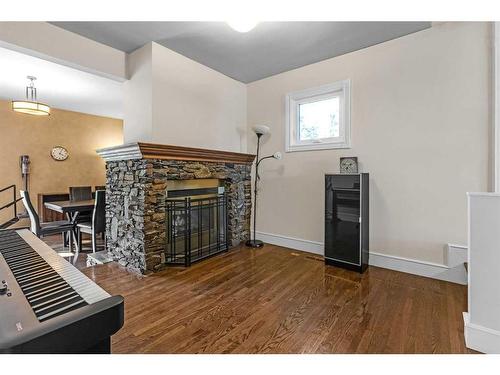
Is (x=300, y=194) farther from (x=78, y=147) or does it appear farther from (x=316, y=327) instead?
(x=78, y=147)

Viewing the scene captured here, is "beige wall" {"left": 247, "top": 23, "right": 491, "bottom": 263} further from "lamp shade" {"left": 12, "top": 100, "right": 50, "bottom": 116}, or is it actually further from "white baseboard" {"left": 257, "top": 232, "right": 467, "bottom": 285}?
"lamp shade" {"left": 12, "top": 100, "right": 50, "bottom": 116}

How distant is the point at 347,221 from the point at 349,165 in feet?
2.40

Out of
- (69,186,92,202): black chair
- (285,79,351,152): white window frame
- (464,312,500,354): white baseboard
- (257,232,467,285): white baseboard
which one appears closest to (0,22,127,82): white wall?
(285,79,351,152): white window frame

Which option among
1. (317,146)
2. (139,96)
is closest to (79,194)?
(139,96)

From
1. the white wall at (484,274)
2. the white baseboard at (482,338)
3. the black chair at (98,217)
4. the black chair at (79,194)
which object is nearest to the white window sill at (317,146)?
the white wall at (484,274)

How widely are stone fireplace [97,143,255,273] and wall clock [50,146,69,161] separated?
135 inches

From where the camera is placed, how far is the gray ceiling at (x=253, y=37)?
2658 mm

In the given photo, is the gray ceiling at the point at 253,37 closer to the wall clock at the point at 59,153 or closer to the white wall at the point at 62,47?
the white wall at the point at 62,47

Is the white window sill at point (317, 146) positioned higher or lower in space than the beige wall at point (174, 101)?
lower

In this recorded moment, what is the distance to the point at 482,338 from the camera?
5.23 feet

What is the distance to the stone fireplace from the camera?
2.79m

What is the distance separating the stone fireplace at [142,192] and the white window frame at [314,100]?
46.5 inches

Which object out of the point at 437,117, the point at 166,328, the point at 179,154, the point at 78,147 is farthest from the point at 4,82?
the point at 437,117

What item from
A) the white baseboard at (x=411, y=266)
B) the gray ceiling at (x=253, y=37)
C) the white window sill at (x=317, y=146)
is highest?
the gray ceiling at (x=253, y=37)
